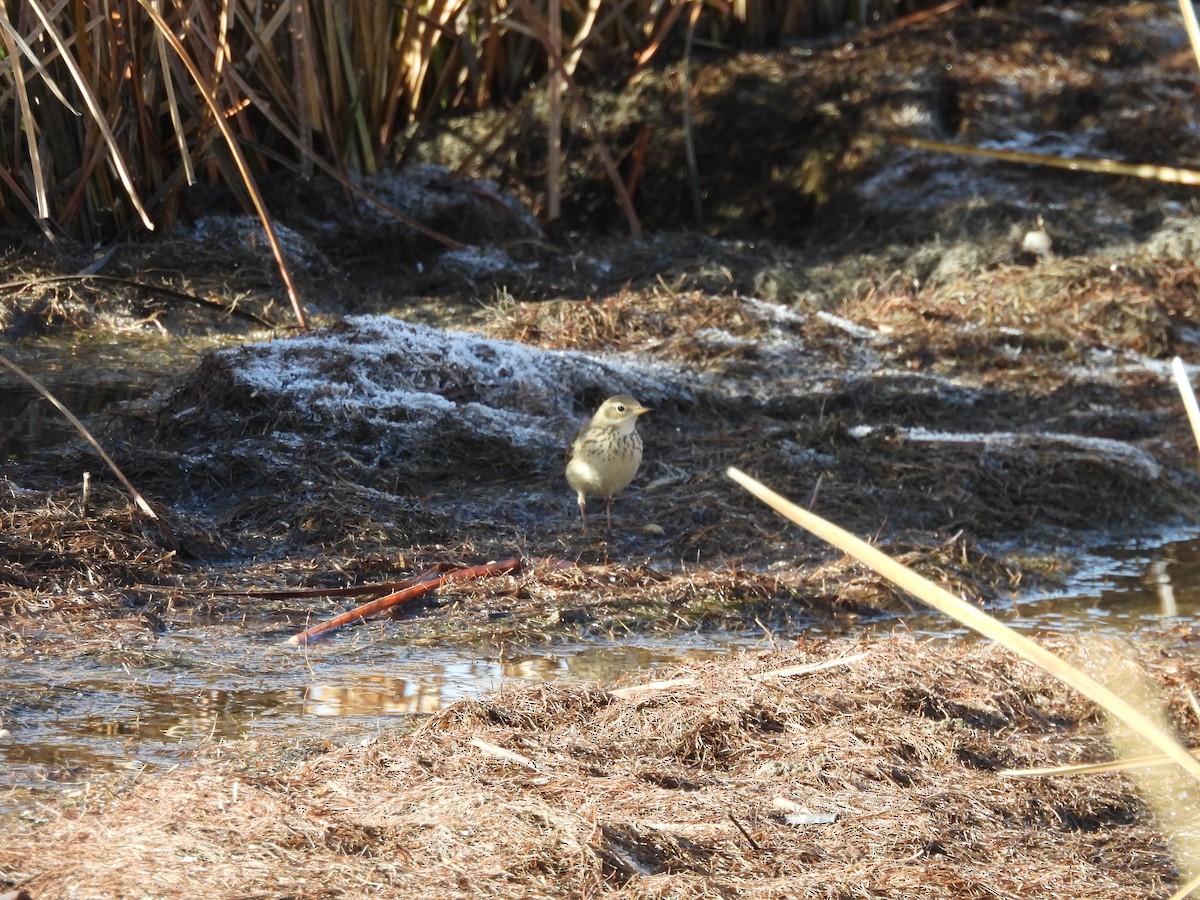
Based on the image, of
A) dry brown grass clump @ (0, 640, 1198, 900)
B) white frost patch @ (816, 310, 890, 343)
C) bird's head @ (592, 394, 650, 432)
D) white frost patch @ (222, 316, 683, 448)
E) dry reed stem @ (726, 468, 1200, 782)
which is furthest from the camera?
white frost patch @ (816, 310, 890, 343)

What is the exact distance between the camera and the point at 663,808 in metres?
3.20

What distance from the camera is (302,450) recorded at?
619 centimetres

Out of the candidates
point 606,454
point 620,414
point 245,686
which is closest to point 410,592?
point 245,686

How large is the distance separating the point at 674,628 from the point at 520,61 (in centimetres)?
701

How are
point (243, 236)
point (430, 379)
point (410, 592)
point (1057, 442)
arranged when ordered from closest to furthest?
point (410, 592) → point (430, 379) → point (1057, 442) → point (243, 236)

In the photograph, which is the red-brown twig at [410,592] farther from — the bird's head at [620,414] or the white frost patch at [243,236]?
the white frost patch at [243,236]

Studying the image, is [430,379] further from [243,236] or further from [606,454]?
[243,236]

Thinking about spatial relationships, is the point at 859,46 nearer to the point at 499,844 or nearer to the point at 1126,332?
the point at 1126,332

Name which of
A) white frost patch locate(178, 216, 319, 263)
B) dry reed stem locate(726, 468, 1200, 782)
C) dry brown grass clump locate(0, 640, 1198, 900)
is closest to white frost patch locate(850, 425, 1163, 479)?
dry brown grass clump locate(0, 640, 1198, 900)

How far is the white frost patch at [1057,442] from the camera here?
23.0 feet

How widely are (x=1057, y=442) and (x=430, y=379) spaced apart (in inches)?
116

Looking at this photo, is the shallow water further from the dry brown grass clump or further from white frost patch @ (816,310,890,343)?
white frost patch @ (816,310,890,343)

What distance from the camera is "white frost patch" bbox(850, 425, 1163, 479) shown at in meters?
7.02

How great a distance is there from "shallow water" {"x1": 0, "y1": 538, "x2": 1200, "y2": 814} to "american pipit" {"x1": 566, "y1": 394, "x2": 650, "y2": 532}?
99cm
